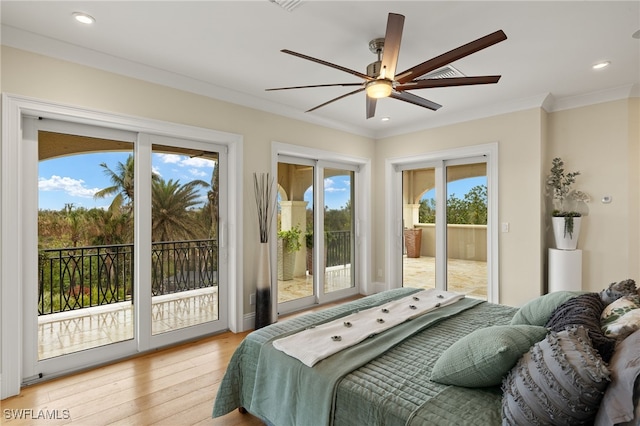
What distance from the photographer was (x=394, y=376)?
1.57 metres

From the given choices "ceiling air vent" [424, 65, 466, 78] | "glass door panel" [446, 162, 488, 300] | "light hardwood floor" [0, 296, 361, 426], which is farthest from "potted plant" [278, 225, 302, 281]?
"ceiling air vent" [424, 65, 466, 78]

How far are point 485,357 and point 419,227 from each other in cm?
383

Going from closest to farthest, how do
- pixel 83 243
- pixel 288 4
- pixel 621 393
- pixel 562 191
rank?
1. pixel 621 393
2. pixel 288 4
3. pixel 83 243
4. pixel 562 191

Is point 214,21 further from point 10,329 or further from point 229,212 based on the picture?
point 10,329

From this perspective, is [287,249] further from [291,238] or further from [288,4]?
[288,4]

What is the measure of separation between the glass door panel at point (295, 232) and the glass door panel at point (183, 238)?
37.6 inches

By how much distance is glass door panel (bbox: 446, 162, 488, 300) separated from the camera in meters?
4.41

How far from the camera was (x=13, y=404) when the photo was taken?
232cm

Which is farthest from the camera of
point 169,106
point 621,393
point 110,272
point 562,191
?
point 562,191

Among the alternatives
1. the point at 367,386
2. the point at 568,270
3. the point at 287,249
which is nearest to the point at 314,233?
the point at 287,249

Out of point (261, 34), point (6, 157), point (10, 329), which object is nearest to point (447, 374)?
point (261, 34)

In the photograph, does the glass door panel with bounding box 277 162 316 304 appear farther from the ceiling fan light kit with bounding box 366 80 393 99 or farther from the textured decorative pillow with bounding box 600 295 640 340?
the textured decorative pillow with bounding box 600 295 640 340

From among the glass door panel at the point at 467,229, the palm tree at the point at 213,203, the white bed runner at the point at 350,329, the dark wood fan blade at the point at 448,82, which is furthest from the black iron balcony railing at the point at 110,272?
the glass door panel at the point at 467,229

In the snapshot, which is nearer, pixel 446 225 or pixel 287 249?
pixel 287 249
